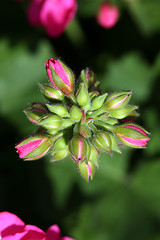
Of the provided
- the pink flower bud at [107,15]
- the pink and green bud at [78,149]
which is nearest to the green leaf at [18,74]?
the pink flower bud at [107,15]

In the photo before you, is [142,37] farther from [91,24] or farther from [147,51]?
[91,24]

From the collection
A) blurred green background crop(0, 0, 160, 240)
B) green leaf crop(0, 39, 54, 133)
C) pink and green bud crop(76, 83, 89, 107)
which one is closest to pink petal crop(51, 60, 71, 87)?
pink and green bud crop(76, 83, 89, 107)

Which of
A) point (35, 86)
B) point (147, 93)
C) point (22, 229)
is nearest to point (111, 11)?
point (147, 93)

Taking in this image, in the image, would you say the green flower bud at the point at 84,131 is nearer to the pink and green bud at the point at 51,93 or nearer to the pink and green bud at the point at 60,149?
the pink and green bud at the point at 60,149

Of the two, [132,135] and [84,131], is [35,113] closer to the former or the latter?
[84,131]

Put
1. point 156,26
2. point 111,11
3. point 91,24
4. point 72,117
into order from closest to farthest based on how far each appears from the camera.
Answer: point 72,117, point 111,11, point 156,26, point 91,24

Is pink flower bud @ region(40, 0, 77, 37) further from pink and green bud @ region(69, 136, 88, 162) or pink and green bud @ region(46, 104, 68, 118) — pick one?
pink and green bud @ region(69, 136, 88, 162)
